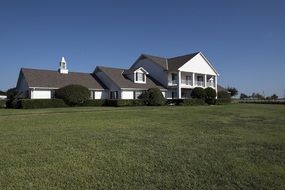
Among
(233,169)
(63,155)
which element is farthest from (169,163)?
(63,155)

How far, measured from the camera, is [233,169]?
662cm

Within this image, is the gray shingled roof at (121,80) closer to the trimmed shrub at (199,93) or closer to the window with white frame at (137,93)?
the window with white frame at (137,93)

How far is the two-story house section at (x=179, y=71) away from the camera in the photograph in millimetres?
46594

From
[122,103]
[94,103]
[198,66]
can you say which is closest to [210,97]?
[198,66]

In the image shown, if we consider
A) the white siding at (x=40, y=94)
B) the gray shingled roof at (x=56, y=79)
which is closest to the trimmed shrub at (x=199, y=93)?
the gray shingled roof at (x=56, y=79)

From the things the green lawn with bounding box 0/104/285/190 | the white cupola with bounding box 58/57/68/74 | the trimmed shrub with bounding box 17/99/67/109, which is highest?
the white cupola with bounding box 58/57/68/74

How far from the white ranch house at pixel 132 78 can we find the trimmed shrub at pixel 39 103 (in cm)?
356

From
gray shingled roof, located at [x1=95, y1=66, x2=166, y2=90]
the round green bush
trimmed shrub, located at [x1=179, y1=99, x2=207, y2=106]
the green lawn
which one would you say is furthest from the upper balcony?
the green lawn

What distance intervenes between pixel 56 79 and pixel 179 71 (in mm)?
18546

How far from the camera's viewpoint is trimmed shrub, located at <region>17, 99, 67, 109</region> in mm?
30266

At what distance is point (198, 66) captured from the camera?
1965 inches

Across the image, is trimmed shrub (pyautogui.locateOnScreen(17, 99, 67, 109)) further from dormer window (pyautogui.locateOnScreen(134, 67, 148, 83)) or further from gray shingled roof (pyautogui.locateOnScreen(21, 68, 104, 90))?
dormer window (pyautogui.locateOnScreen(134, 67, 148, 83))

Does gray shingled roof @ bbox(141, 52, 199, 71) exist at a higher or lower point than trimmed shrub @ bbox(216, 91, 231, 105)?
higher

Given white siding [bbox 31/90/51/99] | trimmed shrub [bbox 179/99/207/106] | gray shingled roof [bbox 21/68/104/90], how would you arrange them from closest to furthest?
white siding [bbox 31/90/51/99] < gray shingled roof [bbox 21/68/104/90] < trimmed shrub [bbox 179/99/207/106]
